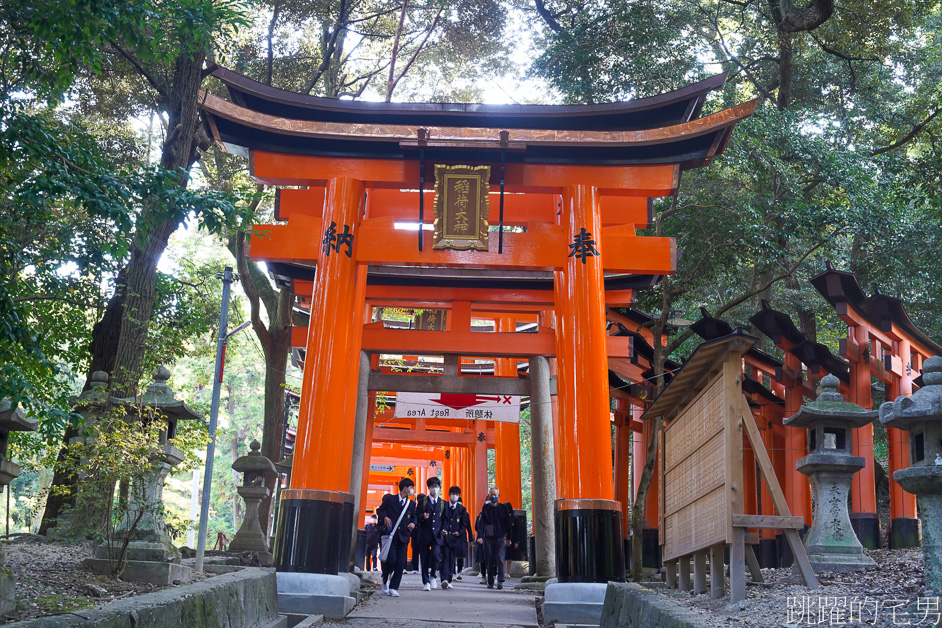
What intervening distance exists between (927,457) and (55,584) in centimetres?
651

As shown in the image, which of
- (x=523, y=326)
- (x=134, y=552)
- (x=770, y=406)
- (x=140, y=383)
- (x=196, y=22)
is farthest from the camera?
(x=523, y=326)

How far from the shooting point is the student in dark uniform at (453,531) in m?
12.0

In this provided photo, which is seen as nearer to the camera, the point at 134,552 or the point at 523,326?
the point at 134,552

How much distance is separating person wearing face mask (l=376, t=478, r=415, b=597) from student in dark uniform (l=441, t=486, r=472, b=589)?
0.72m

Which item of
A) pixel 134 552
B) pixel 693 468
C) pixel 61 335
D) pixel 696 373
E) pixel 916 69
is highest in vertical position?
pixel 916 69

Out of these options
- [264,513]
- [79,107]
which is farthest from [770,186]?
[79,107]

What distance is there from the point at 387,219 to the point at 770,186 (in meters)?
7.05

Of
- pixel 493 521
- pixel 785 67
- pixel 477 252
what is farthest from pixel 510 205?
pixel 785 67

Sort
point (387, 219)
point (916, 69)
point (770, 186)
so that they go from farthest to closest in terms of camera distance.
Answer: point (916, 69), point (770, 186), point (387, 219)

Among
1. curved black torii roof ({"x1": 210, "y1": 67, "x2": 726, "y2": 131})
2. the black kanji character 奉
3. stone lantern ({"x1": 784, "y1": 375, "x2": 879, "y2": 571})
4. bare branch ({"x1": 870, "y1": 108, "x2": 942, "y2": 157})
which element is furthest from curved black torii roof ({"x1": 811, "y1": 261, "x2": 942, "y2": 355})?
the black kanji character 奉

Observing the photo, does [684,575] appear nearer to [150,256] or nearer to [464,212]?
[464,212]

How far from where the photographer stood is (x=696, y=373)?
7.01 m

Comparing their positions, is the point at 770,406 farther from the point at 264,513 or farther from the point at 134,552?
the point at 134,552

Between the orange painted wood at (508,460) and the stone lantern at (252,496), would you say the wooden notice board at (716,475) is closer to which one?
the stone lantern at (252,496)
